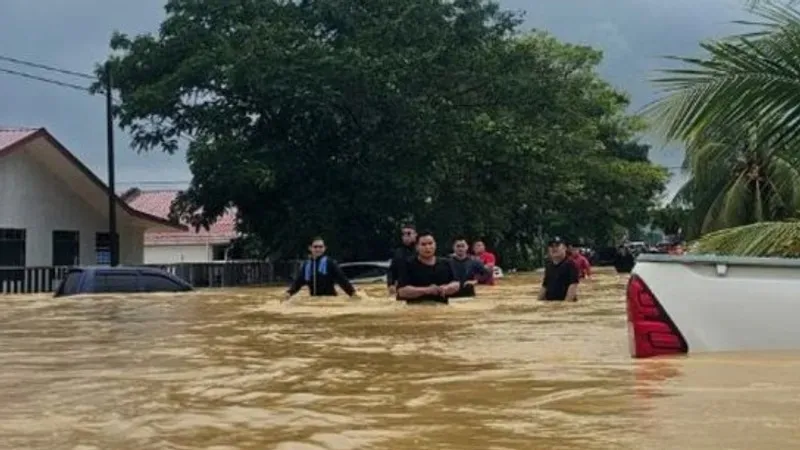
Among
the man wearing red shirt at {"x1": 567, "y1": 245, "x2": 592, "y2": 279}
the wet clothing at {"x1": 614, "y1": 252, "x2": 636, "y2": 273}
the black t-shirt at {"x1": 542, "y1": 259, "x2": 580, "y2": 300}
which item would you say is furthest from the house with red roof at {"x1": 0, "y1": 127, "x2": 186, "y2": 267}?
the black t-shirt at {"x1": 542, "y1": 259, "x2": 580, "y2": 300}

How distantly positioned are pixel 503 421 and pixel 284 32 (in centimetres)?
2718

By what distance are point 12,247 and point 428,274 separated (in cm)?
2356

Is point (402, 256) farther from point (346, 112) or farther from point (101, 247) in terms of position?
point (101, 247)

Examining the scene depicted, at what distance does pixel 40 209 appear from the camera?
3519cm

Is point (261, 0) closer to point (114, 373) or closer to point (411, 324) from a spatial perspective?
point (411, 324)

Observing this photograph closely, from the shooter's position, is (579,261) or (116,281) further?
(579,261)

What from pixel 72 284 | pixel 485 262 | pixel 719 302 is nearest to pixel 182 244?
pixel 485 262

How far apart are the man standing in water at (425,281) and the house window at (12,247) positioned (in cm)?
2284

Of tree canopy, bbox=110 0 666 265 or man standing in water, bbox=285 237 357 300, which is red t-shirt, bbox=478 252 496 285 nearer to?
man standing in water, bbox=285 237 357 300

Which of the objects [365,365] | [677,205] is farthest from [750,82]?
[677,205]

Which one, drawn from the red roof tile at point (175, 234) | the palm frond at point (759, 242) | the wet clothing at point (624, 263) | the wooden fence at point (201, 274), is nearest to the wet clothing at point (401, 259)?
the palm frond at point (759, 242)

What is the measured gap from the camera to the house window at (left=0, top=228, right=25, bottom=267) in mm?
33969

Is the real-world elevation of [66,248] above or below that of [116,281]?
above

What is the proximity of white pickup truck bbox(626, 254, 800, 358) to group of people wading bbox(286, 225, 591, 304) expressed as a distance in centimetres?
717
